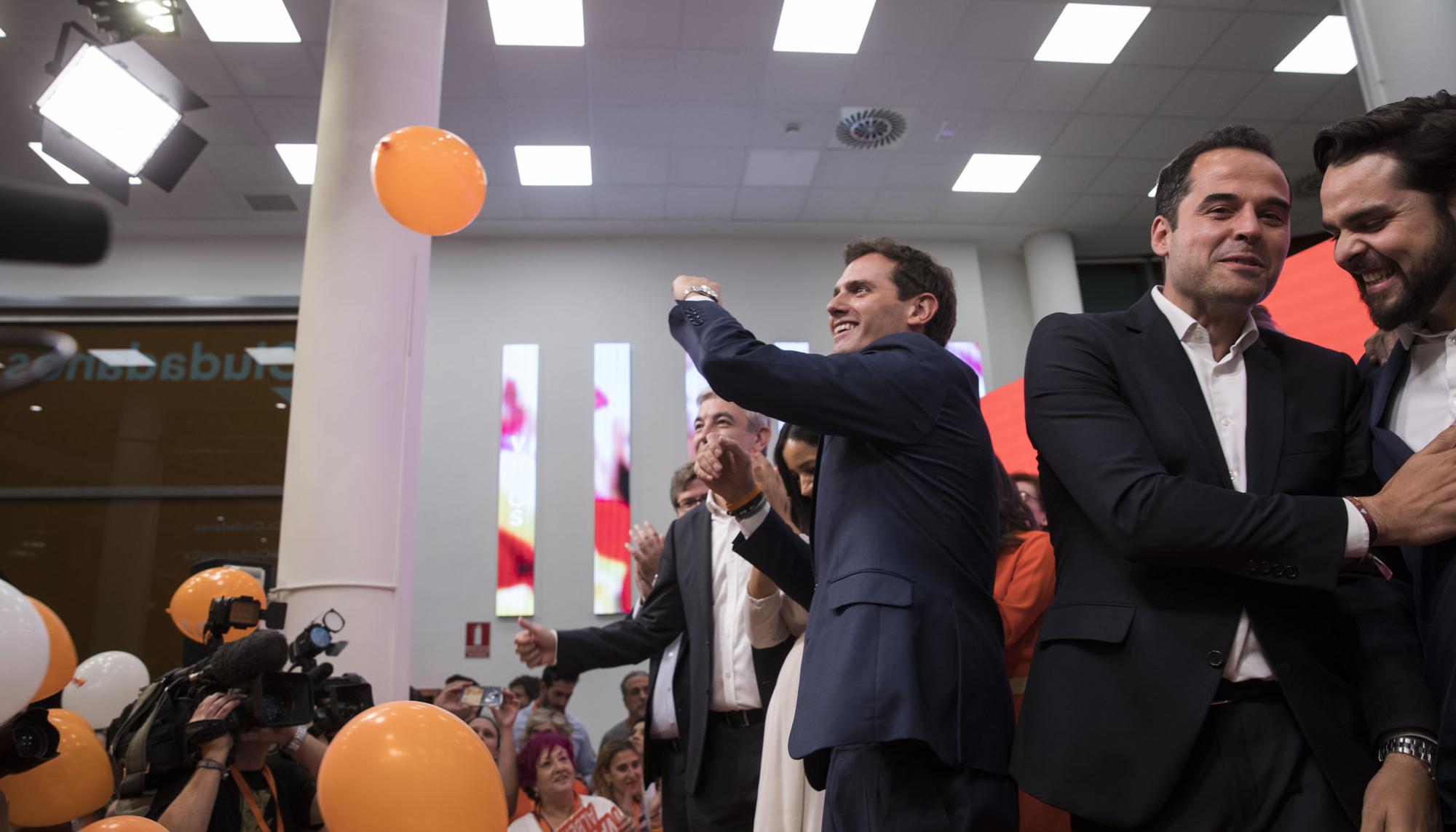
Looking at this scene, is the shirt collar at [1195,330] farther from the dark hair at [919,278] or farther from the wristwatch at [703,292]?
the wristwatch at [703,292]

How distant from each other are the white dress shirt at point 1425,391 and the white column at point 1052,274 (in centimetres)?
771

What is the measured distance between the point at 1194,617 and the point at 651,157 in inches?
266

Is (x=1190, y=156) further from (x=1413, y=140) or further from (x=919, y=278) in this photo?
(x=919, y=278)

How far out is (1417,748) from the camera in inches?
43.1

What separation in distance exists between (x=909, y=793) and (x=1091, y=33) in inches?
243

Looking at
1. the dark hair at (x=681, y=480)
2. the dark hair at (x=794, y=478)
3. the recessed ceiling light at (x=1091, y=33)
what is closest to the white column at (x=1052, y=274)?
the recessed ceiling light at (x=1091, y=33)

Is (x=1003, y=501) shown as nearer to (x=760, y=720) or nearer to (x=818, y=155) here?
(x=760, y=720)

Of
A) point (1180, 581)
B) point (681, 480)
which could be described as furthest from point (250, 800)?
point (1180, 581)

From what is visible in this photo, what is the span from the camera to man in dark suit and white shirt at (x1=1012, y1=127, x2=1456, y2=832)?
110 cm

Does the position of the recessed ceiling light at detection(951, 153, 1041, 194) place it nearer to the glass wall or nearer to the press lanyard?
the glass wall

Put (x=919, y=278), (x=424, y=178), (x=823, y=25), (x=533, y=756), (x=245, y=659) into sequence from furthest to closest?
→ (x=823, y=25) < (x=533, y=756) < (x=424, y=178) < (x=245, y=659) < (x=919, y=278)

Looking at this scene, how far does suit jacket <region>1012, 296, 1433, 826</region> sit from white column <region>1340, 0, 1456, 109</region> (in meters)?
2.69

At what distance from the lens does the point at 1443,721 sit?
1.08m

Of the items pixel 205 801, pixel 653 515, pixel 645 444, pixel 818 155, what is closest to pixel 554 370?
pixel 645 444
